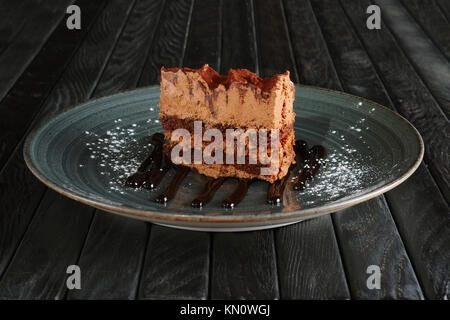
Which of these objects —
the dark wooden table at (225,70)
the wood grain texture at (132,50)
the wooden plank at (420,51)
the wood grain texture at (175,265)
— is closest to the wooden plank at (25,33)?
the dark wooden table at (225,70)

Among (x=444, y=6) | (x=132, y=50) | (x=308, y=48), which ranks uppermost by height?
(x=132, y=50)

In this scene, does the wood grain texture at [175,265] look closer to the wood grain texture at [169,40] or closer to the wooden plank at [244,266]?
the wooden plank at [244,266]

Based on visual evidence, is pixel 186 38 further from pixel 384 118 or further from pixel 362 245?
pixel 362 245

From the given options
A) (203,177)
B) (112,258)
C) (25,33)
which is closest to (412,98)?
(203,177)

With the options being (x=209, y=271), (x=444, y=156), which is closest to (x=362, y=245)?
(x=209, y=271)

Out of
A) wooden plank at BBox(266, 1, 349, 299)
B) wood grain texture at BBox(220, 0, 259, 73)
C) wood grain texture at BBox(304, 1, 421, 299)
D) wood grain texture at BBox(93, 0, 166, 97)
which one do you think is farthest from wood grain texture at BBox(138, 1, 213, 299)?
wood grain texture at BBox(220, 0, 259, 73)

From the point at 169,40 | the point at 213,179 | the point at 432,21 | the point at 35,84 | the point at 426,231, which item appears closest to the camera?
the point at 426,231

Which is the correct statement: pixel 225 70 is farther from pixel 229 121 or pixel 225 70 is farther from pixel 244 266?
pixel 244 266

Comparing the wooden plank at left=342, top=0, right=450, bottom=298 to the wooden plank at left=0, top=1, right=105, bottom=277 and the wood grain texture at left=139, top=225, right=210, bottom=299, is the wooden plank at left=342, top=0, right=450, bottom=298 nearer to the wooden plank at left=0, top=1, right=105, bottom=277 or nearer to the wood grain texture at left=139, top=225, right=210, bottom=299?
the wood grain texture at left=139, top=225, right=210, bottom=299
